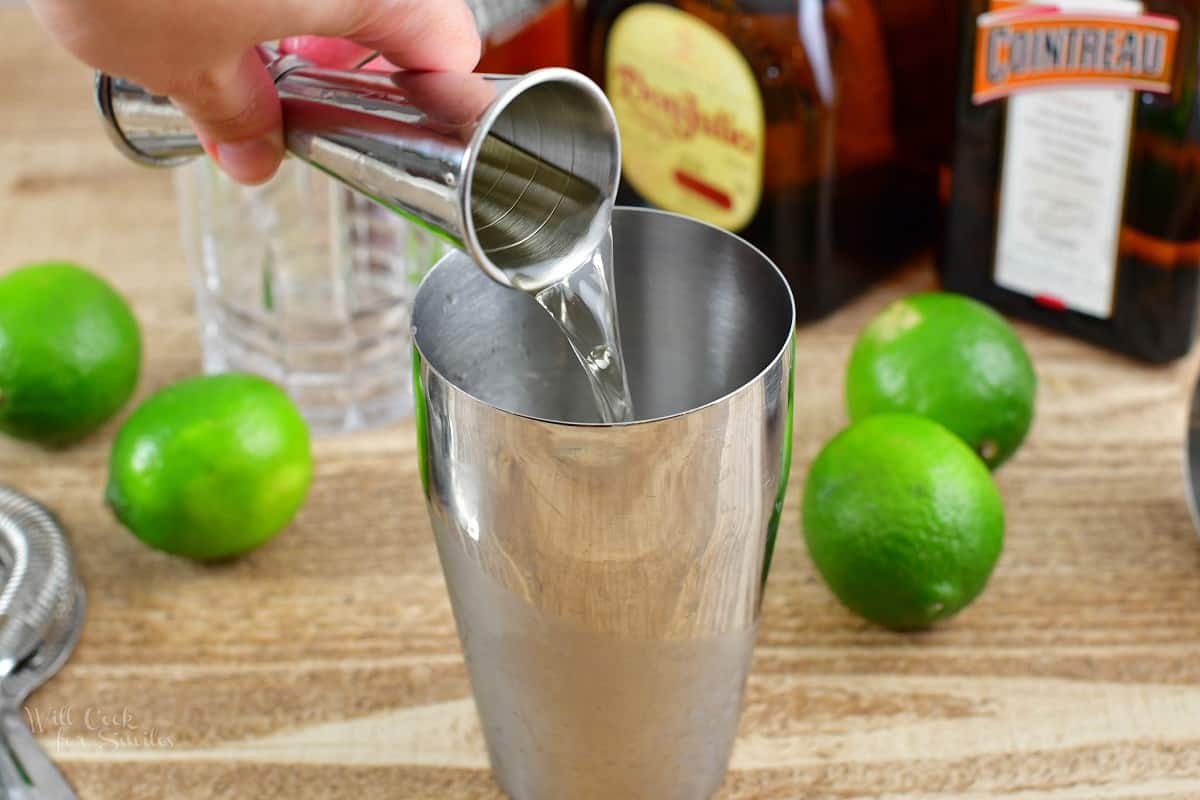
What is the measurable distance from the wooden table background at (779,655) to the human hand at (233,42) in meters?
0.24

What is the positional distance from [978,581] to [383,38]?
14.0 inches

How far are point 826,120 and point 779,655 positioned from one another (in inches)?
12.5

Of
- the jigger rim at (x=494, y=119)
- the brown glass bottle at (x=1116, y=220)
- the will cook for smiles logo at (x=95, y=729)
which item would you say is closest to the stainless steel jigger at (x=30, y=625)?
the will cook for smiles logo at (x=95, y=729)

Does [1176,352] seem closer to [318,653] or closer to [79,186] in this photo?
[318,653]

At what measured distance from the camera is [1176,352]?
84cm

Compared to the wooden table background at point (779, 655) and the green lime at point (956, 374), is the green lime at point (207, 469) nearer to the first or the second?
the wooden table background at point (779, 655)

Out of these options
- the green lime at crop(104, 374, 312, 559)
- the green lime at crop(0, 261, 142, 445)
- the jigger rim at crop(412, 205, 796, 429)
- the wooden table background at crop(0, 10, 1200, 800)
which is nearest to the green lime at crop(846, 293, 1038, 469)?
the wooden table background at crop(0, 10, 1200, 800)

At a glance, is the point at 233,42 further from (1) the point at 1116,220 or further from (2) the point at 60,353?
(1) the point at 1116,220

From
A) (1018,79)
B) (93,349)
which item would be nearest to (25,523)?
(93,349)

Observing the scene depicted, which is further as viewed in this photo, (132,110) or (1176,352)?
(1176,352)

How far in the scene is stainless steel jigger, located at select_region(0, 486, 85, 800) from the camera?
0.61m

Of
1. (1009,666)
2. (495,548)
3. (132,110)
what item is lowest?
(1009,666)

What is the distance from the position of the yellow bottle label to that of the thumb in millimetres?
333

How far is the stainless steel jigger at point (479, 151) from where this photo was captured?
45cm
